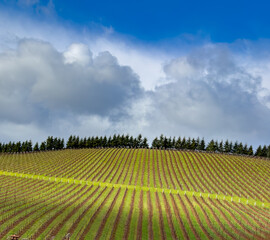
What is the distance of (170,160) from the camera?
123 metres

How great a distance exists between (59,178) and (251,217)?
2391 inches

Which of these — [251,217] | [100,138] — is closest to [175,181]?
[251,217]

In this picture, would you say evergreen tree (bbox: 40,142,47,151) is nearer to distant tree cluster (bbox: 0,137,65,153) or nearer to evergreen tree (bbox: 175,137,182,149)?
distant tree cluster (bbox: 0,137,65,153)

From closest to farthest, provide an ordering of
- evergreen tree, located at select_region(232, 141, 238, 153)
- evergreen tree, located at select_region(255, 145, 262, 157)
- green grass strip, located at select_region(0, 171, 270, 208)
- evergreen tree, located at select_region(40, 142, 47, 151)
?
green grass strip, located at select_region(0, 171, 270, 208) < evergreen tree, located at select_region(255, 145, 262, 157) < evergreen tree, located at select_region(232, 141, 238, 153) < evergreen tree, located at select_region(40, 142, 47, 151)

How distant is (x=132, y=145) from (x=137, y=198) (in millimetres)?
121404

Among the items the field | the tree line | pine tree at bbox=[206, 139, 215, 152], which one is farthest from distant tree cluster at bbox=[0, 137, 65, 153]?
pine tree at bbox=[206, 139, 215, 152]

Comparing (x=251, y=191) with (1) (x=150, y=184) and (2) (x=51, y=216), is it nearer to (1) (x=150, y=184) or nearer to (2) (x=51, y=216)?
(1) (x=150, y=184)

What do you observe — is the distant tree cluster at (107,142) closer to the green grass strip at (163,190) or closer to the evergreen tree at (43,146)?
the evergreen tree at (43,146)

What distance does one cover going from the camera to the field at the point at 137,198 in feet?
136

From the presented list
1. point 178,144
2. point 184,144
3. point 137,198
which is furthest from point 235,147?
point 137,198

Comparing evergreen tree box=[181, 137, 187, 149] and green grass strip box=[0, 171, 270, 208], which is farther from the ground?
evergreen tree box=[181, 137, 187, 149]

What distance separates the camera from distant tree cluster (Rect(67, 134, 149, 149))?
606 feet

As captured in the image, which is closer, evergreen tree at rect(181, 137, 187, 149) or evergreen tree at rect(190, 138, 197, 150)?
evergreen tree at rect(190, 138, 197, 150)

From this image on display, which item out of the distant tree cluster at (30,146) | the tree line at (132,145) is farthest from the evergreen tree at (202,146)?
the distant tree cluster at (30,146)
